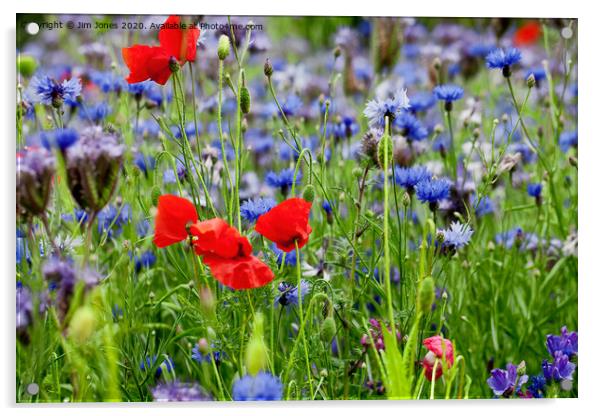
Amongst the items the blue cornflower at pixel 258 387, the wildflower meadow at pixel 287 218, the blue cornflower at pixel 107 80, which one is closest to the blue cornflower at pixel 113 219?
the wildflower meadow at pixel 287 218

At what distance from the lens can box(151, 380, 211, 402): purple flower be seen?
170 centimetres

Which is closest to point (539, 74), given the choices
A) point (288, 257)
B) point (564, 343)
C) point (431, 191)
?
point (431, 191)

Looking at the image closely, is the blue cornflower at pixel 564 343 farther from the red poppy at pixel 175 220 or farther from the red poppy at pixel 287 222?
the red poppy at pixel 175 220

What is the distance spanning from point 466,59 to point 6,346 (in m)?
1.13

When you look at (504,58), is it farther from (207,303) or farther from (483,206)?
(207,303)

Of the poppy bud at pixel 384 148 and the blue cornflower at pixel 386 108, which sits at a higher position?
the blue cornflower at pixel 386 108

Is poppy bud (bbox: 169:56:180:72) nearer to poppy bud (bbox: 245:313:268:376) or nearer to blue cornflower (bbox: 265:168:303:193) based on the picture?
blue cornflower (bbox: 265:168:303:193)

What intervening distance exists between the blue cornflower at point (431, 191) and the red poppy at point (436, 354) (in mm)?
241

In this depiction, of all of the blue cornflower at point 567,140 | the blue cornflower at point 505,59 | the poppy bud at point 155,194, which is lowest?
the poppy bud at point 155,194

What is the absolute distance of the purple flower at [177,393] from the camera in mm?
1698

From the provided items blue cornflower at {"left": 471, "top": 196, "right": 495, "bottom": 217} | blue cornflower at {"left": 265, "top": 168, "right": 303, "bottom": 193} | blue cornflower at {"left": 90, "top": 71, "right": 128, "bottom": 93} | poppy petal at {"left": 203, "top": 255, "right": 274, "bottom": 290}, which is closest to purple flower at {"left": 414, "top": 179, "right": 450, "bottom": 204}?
blue cornflower at {"left": 471, "top": 196, "right": 495, "bottom": 217}

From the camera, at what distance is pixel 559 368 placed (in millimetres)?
1777

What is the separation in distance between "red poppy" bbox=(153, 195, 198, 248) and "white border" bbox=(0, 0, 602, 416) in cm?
27
